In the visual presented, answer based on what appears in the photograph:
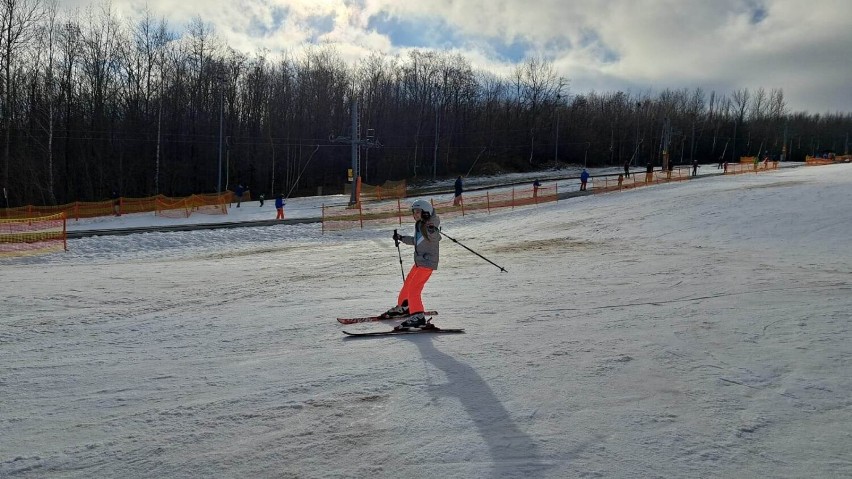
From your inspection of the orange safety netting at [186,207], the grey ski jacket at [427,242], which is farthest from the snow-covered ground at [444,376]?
the orange safety netting at [186,207]

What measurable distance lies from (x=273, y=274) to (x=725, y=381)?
9976mm

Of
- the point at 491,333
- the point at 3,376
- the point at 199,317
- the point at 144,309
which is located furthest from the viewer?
the point at 144,309

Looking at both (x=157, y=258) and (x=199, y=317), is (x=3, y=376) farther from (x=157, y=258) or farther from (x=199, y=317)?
(x=157, y=258)

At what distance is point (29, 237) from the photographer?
19.2 metres

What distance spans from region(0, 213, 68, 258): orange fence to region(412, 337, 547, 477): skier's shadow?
17.9 m

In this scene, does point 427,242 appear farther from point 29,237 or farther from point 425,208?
point 29,237

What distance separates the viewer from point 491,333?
6.78 m

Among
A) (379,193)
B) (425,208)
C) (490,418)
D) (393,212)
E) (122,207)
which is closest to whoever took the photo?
(490,418)

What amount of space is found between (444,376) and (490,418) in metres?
0.99

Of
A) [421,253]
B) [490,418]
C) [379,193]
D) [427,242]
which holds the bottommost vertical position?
[490,418]

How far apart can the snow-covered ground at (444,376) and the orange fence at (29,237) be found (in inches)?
293

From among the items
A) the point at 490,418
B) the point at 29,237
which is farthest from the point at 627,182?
the point at 490,418

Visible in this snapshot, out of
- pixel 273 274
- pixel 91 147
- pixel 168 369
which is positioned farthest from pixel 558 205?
pixel 91 147

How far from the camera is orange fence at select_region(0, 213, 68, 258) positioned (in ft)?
58.5
